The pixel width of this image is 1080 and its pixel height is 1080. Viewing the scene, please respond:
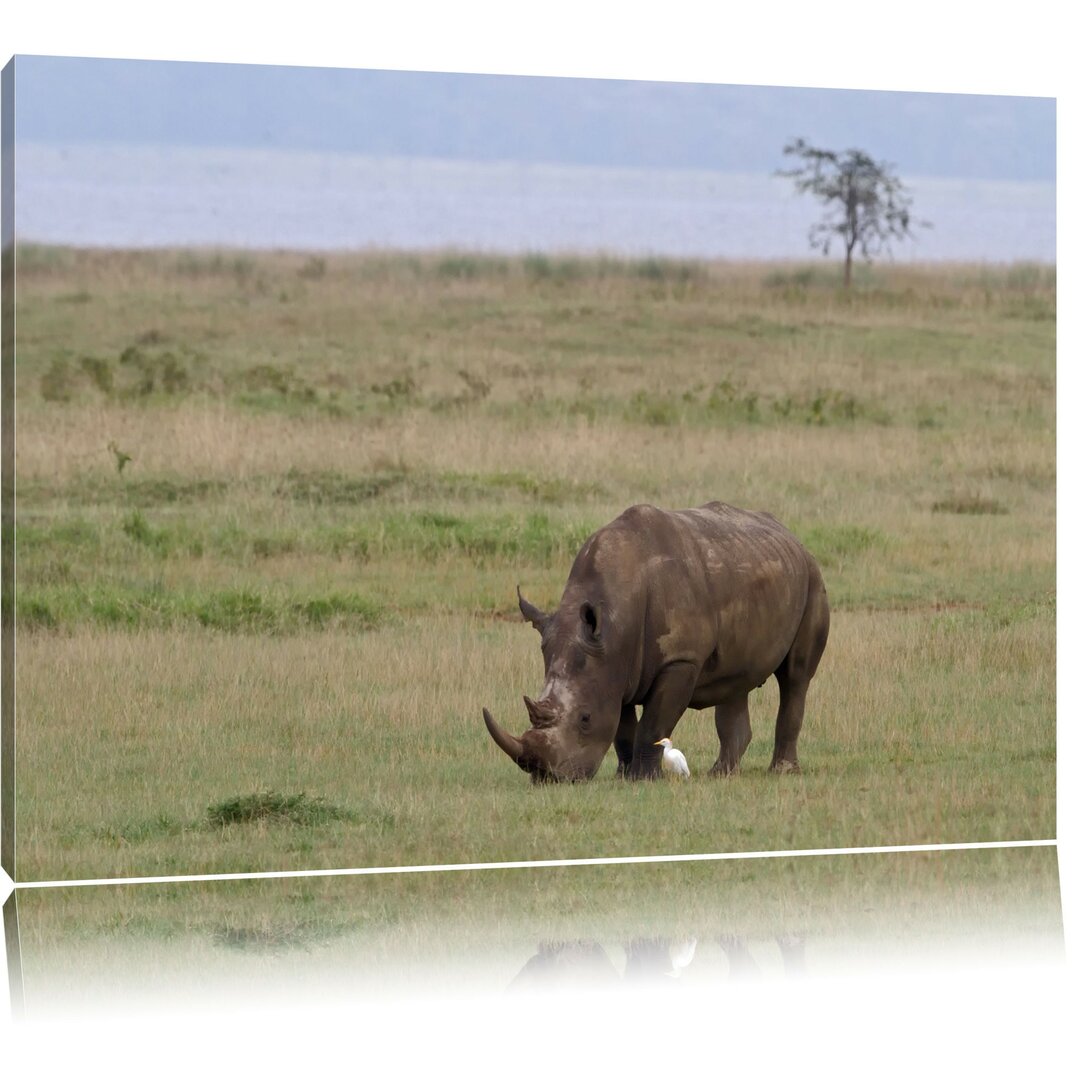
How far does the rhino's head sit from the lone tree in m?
20.1

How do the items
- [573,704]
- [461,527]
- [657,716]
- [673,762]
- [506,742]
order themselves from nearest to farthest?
[506,742]
[573,704]
[657,716]
[673,762]
[461,527]

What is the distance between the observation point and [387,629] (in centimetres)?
1784

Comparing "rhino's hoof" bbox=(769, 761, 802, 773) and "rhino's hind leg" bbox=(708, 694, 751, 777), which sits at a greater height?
"rhino's hind leg" bbox=(708, 694, 751, 777)

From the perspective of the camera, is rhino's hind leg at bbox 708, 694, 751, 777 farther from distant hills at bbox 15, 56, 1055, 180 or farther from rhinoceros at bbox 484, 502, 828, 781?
distant hills at bbox 15, 56, 1055, 180

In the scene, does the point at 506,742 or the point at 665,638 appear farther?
the point at 665,638

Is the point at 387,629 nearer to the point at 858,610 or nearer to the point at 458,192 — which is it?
the point at 858,610

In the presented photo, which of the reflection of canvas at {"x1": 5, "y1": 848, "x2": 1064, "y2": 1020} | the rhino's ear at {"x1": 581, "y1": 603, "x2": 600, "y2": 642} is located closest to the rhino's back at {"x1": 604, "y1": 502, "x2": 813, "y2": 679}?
the rhino's ear at {"x1": 581, "y1": 603, "x2": 600, "y2": 642}

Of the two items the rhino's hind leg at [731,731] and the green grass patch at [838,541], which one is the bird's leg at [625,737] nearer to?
the rhino's hind leg at [731,731]

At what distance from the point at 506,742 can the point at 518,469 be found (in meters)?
11.8

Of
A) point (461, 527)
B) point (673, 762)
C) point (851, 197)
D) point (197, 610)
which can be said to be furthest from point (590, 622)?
point (851, 197)

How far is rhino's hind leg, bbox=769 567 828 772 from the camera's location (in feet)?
44.7

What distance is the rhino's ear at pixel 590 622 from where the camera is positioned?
488 inches

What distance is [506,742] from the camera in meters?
12.0

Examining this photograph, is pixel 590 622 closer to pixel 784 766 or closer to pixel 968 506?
pixel 784 766
